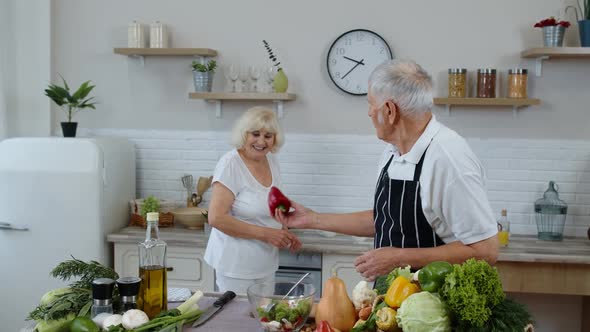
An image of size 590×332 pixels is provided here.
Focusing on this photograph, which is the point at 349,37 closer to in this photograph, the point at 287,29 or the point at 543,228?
the point at 287,29

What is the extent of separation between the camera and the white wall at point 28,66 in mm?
5102

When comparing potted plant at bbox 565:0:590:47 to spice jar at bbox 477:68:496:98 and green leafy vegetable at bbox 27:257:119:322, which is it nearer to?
spice jar at bbox 477:68:496:98

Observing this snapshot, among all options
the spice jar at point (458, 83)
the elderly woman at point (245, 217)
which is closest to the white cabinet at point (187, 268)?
the elderly woman at point (245, 217)

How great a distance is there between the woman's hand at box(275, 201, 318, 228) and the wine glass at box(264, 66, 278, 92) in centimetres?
157

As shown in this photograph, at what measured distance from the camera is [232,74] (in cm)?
481

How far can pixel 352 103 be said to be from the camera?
4875 millimetres

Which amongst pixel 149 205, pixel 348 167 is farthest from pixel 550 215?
pixel 149 205

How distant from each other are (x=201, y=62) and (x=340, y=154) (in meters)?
1.18

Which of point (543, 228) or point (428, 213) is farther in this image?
point (543, 228)

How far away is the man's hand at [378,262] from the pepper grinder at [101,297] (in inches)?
33.7

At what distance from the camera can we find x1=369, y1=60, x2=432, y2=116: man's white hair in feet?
8.28

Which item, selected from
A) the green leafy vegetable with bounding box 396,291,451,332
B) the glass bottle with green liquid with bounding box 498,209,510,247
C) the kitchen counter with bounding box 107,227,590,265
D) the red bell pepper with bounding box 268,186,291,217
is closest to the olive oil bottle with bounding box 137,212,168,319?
the green leafy vegetable with bounding box 396,291,451,332

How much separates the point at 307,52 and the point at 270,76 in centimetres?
32

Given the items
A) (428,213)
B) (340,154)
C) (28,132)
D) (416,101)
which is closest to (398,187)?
(428,213)
